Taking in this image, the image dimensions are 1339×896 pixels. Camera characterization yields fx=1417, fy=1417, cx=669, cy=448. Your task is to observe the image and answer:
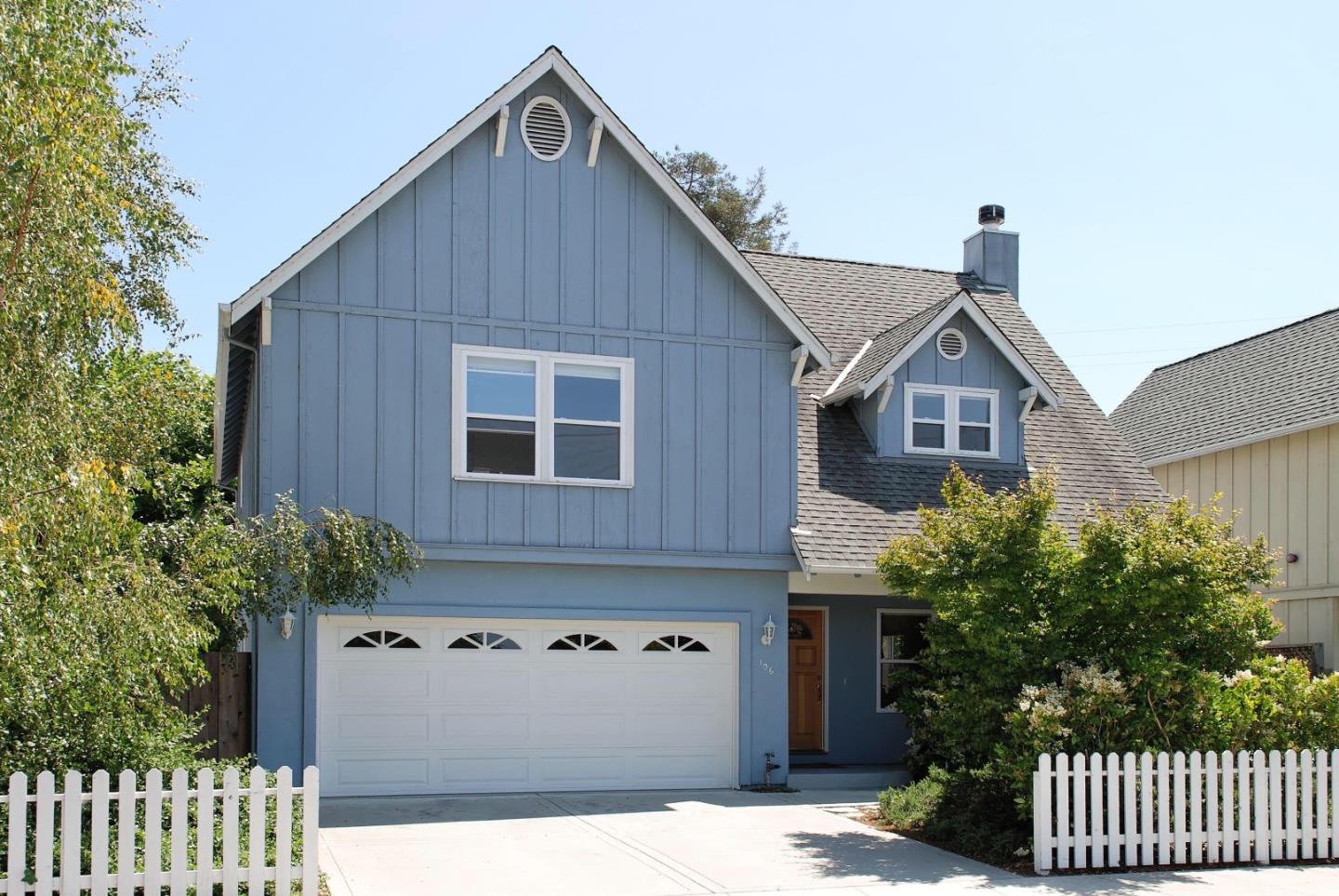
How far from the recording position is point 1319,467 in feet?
68.3

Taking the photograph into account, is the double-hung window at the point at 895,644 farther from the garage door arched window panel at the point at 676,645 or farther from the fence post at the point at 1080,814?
the fence post at the point at 1080,814

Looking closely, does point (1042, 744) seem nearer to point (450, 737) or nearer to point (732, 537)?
point (732, 537)

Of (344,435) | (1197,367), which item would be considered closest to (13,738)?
(344,435)

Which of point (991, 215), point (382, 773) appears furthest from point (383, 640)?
point (991, 215)

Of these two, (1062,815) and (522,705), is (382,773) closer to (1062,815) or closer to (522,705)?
(522,705)

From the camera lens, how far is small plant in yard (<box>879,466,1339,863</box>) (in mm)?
12164

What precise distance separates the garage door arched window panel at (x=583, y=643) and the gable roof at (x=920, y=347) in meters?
5.08

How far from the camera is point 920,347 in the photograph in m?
19.3

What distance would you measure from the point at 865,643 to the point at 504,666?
5.64m

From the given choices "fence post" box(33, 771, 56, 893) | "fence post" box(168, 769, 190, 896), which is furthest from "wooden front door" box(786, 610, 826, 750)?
"fence post" box(33, 771, 56, 893)

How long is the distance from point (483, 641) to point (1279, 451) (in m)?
13.0

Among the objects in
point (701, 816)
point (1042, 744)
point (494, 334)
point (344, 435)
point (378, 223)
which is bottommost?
point (701, 816)

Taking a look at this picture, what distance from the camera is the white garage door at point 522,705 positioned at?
15656mm

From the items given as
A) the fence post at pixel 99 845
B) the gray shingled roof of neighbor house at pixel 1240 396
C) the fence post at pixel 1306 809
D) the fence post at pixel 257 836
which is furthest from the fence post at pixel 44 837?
the gray shingled roof of neighbor house at pixel 1240 396
